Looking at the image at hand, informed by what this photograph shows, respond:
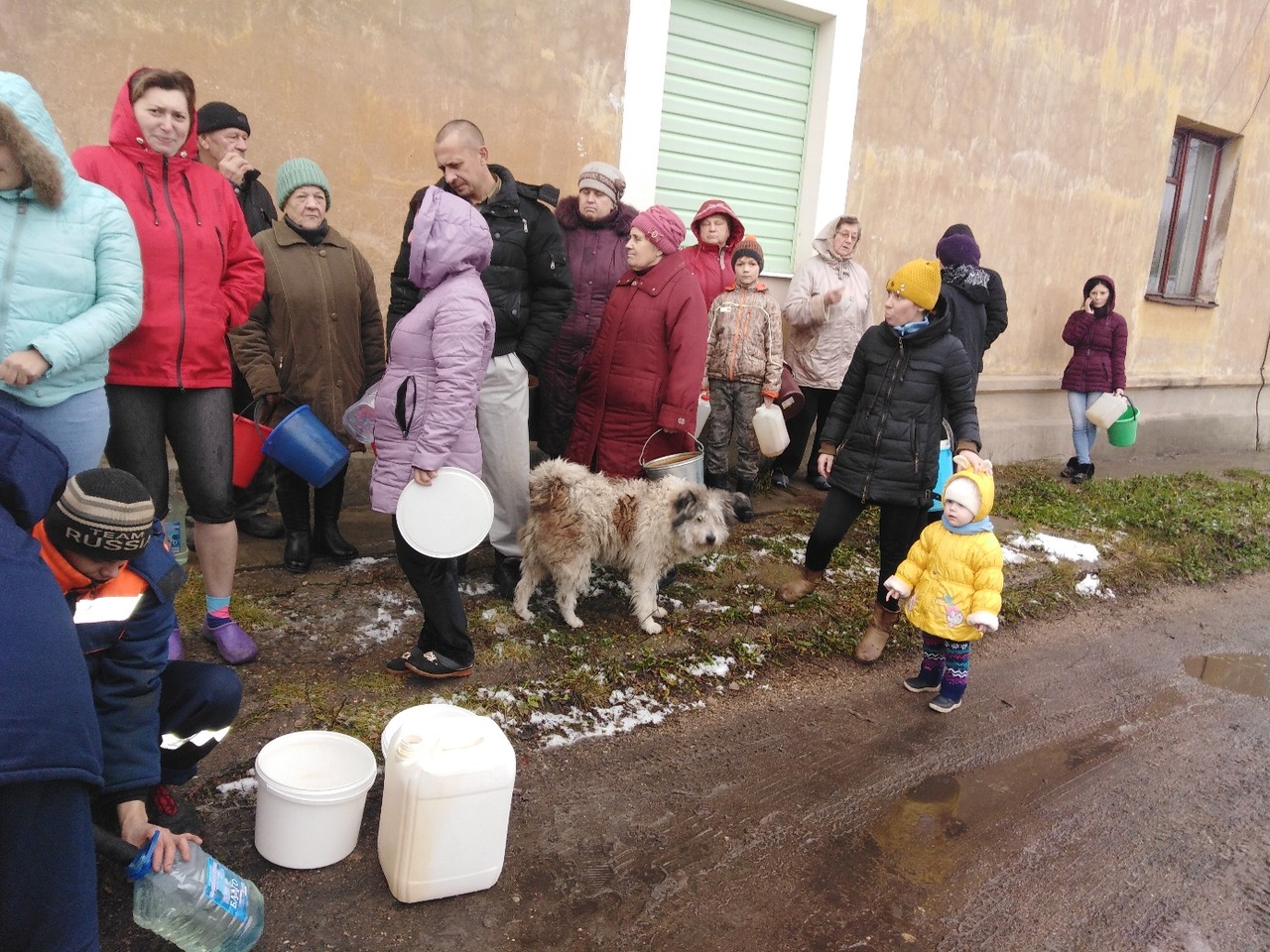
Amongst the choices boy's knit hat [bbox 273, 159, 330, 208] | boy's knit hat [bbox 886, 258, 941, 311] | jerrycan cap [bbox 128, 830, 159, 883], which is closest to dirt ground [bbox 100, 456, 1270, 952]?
jerrycan cap [bbox 128, 830, 159, 883]

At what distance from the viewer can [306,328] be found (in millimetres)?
4824

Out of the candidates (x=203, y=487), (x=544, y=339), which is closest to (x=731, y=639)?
(x=544, y=339)

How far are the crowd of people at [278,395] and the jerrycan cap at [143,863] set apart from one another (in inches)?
1.2

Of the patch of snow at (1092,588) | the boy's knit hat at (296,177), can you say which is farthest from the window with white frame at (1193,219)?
the boy's knit hat at (296,177)

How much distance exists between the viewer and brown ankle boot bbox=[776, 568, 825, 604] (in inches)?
212

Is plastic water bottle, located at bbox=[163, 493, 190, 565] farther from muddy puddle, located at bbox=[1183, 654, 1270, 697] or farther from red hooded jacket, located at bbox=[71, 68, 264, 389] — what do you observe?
muddy puddle, located at bbox=[1183, 654, 1270, 697]

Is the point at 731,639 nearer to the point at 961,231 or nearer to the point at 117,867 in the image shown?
the point at 117,867

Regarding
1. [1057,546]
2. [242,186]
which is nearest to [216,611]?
[242,186]

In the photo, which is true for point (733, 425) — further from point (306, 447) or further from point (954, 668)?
point (306, 447)

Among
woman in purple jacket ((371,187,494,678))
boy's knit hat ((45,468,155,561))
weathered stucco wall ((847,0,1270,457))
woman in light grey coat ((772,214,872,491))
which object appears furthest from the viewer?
weathered stucco wall ((847,0,1270,457))

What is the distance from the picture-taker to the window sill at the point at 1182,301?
11.2 metres

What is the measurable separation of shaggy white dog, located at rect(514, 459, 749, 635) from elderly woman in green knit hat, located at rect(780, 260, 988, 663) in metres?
0.81

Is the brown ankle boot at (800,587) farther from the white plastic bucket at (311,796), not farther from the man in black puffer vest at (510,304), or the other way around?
the white plastic bucket at (311,796)

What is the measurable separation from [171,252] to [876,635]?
3918 millimetres
